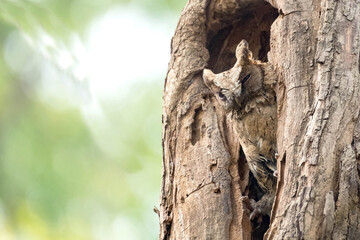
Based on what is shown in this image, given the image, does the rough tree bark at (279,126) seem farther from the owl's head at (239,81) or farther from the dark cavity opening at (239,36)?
the owl's head at (239,81)

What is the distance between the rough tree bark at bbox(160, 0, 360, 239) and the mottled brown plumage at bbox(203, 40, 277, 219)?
10cm

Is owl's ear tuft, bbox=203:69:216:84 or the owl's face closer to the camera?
the owl's face

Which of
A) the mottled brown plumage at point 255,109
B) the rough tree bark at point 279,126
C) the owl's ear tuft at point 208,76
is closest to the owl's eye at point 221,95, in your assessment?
the mottled brown plumage at point 255,109

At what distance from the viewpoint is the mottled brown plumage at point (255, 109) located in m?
3.19

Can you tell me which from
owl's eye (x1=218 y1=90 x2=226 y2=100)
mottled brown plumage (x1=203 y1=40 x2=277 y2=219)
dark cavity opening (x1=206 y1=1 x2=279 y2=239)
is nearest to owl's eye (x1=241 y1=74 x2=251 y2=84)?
mottled brown plumage (x1=203 y1=40 x2=277 y2=219)

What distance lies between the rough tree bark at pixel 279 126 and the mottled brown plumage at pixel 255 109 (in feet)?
0.33

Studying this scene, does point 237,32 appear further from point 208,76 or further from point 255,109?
point 255,109

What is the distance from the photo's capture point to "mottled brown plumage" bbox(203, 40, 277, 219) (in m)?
3.19

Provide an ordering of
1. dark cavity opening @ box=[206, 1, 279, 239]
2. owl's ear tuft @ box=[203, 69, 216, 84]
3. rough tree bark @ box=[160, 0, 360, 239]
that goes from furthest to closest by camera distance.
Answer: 1. dark cavity opening @ box=[206, 1, 279, 239]
2. owl's ear tuft @ box=[203, 69, 216, 84]
3. rough tree bark @ box=[160, 0, 360, 239]

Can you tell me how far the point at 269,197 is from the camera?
325 cm

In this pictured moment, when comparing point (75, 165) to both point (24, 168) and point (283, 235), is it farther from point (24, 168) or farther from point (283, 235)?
point (283, 235)

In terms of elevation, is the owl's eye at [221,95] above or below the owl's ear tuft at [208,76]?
below

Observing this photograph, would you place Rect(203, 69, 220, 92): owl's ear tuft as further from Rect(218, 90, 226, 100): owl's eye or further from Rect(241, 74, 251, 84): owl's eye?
Rect(241, 74, 251, 84): owl's eye

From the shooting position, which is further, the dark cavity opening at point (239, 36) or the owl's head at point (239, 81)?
the dark cavity opening at point (239, 36)
